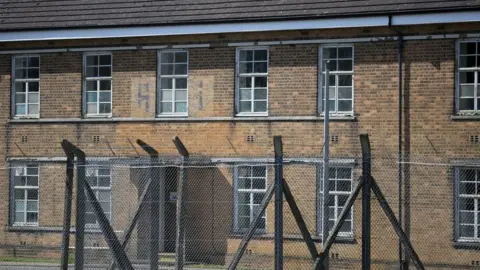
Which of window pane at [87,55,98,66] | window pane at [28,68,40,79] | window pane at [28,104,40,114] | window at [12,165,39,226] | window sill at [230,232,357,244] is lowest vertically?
window sill at [230,232,357,244]

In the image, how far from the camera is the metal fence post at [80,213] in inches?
663

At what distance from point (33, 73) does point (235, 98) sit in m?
5.86

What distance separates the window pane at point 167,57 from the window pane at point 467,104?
7.39 metres

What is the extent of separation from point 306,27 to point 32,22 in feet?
25.0

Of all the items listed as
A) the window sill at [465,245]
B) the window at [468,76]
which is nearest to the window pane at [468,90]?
the window at [468,76]

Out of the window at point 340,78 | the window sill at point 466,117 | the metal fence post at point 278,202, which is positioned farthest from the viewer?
the window at point 340,78

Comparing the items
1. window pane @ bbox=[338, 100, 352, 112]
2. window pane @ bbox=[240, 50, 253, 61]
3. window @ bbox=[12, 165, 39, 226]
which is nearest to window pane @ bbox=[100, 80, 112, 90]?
window @ bbox=[12, 165, 39, 226]

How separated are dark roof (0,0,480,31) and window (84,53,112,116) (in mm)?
1035

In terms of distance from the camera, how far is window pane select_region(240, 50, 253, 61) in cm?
2616

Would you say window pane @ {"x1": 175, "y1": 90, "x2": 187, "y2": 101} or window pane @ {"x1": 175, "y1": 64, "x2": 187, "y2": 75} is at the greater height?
window pane @ {"x1": 175, "y1": 64, "x2": 187, "y2": 75}

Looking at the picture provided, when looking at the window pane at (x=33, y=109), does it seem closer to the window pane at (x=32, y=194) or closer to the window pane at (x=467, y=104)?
the window pane at (x=32, y=194)

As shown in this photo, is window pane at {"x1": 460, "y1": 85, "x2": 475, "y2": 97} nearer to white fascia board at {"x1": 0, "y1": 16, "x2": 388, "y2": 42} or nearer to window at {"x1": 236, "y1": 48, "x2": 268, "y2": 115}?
white fascia board at {"x1": 0, "y1": 16, "x2": 388, "y2": 42}

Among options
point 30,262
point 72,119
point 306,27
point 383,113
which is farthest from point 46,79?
point 383,113

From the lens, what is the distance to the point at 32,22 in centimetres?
2800
